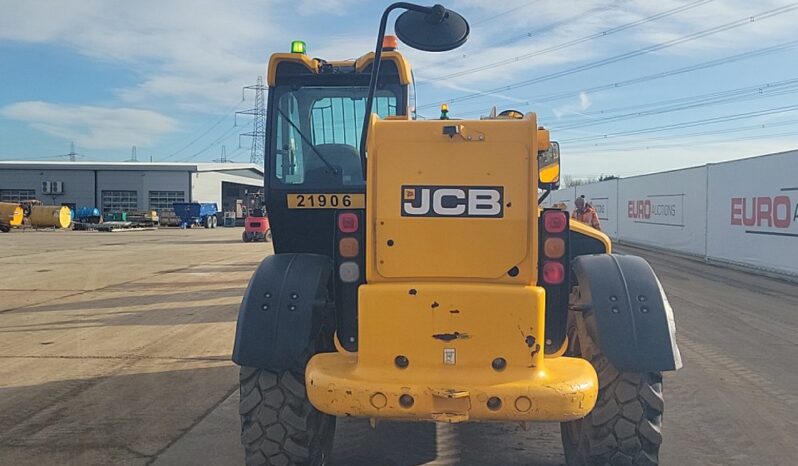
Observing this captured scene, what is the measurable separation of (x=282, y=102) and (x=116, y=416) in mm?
2848

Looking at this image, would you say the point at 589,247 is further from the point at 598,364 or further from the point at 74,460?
the point at 74,460

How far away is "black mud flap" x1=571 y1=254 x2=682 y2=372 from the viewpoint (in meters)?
3.59

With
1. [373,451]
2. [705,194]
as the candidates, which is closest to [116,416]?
[373,451]

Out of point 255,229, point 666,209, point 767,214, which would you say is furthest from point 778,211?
point 255,229

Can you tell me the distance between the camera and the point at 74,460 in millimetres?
4625

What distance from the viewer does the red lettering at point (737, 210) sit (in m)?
17.4

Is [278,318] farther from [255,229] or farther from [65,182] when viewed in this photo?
[65,182]

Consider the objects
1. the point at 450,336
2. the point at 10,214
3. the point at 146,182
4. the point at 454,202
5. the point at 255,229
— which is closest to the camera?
the point at 450,336

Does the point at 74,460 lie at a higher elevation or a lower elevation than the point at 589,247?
lower

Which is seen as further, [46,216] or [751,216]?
[46,216]

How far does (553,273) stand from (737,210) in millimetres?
15907

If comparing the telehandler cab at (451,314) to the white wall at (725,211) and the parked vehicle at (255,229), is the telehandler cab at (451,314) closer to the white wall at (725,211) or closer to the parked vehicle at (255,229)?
the white wall at (725,211)

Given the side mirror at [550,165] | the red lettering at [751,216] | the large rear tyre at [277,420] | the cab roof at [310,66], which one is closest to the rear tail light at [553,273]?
the side mirror at [550,165]

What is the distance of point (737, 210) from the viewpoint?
17609mm
